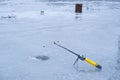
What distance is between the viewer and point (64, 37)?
45.6 feet

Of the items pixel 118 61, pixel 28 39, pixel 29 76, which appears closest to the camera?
pixel 29 76

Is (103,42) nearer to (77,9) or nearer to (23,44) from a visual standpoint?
(23,44)

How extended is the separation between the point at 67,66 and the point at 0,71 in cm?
258

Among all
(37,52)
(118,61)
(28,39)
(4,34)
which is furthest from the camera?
(4,34)

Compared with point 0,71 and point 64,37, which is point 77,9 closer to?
point 64,37

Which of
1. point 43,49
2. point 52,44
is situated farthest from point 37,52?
point 52,44

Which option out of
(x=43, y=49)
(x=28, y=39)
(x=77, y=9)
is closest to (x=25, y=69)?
(x=43, y=49)

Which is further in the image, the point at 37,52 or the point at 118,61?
the point at 37,52

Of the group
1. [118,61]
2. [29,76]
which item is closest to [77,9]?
[118,61]

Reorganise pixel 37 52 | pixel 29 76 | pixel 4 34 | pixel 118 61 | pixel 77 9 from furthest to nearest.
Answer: pixel 77 9, pixel 4 34, pixel 37 52, pixel 118 61, pixel 29 76

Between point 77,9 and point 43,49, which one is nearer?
point 43,49

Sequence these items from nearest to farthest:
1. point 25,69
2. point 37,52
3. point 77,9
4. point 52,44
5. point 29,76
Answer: point 29,76
point 25,69
point 37,52
point 52,44
point 77,9

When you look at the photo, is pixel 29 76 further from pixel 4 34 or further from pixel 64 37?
pixel 4 34

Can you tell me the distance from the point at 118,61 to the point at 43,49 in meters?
3.72
